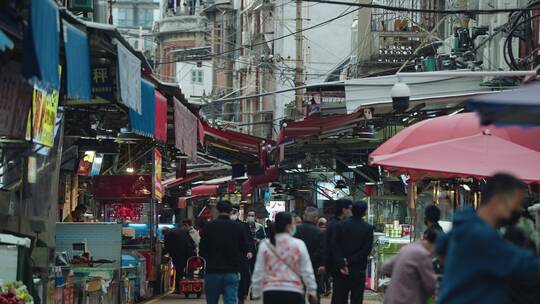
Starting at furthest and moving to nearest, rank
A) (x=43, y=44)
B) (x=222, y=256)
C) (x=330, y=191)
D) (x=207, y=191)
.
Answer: (x=207, y=191)
(x=330, y=191)
(x=222, y=256)
(x=43, y=44)

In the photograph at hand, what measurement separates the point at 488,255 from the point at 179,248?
21494mm

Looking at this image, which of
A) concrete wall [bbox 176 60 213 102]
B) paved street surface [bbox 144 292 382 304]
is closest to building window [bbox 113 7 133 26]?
concrete wall [bbox 176 60 213 102]

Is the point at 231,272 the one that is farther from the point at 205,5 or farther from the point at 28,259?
the point at 205,5

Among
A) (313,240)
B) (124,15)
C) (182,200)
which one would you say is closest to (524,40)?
(313,240)

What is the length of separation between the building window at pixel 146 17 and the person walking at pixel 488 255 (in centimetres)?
15885

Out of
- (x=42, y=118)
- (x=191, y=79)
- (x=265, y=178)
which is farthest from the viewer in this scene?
(x=191, y=79)

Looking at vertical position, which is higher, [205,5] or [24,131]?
[205,5]

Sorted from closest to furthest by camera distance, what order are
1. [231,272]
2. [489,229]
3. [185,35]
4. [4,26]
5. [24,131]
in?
[489,229]
[4,26]
[24,131]
[231,272]
[185,35]

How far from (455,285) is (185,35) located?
331 ft

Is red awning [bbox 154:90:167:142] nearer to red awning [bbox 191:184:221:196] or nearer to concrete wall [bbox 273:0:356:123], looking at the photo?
red awning [bbox 191:184:221:196]

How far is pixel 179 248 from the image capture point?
94.2 feet

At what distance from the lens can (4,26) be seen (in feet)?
36.8

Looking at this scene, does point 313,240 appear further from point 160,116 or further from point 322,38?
point 322,38

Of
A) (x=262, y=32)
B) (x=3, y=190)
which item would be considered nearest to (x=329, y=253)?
(x=3, y=190)
